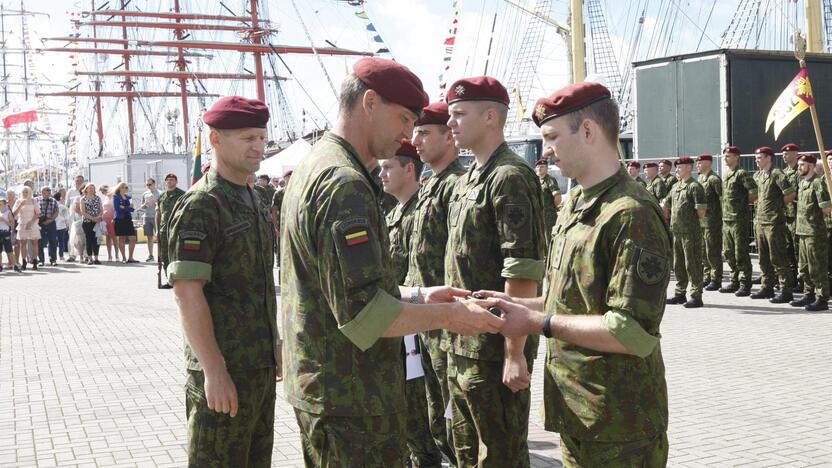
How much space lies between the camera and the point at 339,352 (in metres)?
2.64

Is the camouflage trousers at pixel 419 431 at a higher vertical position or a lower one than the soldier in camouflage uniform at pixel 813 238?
lower

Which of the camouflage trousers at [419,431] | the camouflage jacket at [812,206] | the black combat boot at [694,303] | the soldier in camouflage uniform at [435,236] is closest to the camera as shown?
the soldier in camouflage uniform at [435,236]

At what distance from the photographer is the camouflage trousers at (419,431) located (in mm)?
5043

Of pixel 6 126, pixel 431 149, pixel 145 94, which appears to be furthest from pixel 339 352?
pixel 145 94

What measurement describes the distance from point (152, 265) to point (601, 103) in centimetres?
1929

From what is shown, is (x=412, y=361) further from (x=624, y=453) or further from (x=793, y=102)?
(x=793, y=102)

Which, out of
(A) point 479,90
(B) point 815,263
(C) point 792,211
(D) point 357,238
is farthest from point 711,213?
(D) point 357,238

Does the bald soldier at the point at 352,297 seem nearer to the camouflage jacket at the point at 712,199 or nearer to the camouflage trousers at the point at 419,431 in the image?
the camouflage trousers at the point at 419,431

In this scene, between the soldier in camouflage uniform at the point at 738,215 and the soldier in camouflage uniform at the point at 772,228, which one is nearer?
the soldier in camouflage uniform at the point at 772,228

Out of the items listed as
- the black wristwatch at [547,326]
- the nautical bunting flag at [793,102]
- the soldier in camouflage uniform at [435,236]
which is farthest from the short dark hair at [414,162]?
the nautical bunting flag at [793,102]

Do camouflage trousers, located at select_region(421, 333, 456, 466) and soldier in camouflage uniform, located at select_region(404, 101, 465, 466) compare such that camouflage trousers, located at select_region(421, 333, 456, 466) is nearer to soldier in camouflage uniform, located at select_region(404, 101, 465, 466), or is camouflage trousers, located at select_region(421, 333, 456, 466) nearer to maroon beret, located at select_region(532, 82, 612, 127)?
soldier in camouflage uniform, located at select_region(404, 101, 465, 466)

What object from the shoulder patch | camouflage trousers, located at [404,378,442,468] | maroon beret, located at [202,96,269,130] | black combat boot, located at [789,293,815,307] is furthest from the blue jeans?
the shoulder patch

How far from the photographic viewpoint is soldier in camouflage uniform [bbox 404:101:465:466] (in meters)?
4.39

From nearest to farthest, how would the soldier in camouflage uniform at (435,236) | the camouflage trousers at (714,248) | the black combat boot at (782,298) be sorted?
1. the soldier in camouflage uniform at (435,236)
2. the black combat boot at (782,298)
3. the camouflage trousers at (714,248)
